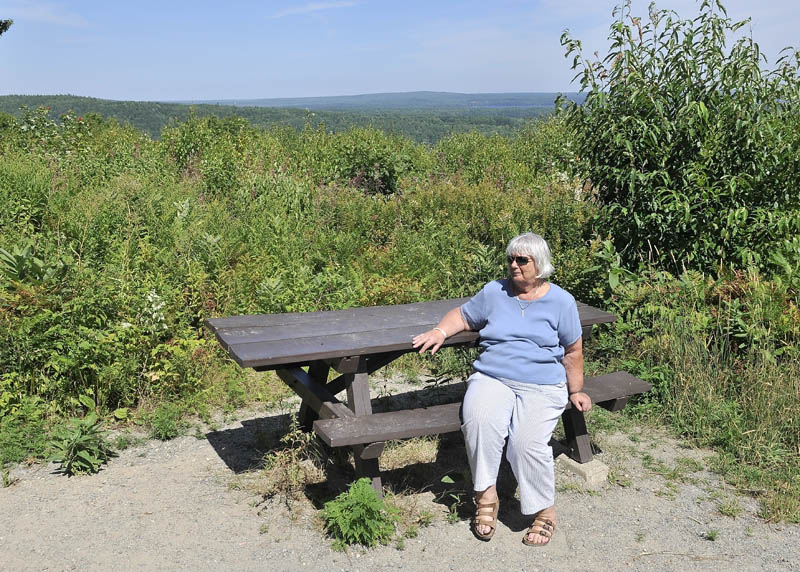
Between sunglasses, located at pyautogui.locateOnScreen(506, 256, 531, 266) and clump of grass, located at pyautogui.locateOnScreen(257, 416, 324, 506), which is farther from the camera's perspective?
clump of grass, located at pyautogui.locateOnScreen(257, 416, 324, 506)

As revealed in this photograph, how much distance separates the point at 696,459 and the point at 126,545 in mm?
3133

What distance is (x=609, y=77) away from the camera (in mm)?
6141

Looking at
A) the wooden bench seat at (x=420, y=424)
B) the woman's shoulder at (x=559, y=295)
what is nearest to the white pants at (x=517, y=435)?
the wooden bench seat at (x=420, y=424)

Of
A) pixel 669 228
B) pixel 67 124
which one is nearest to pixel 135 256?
pixel 669 228

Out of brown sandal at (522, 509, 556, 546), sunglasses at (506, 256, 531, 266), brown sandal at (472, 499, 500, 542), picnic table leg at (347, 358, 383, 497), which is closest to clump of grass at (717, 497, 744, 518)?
brown sandal at (522, 509, 556, 546)

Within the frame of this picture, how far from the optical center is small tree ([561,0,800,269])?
569 cm

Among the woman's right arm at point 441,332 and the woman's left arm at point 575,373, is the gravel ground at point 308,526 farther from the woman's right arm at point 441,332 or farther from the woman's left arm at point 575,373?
the woman's right arm at point 441,332

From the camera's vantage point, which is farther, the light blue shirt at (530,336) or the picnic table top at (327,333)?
the light blue shirt at (530,336)

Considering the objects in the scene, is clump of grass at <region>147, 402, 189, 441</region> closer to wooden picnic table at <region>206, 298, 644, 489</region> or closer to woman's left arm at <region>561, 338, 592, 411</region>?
wooden picnic table at <region>206, 298, 644, 489</region>

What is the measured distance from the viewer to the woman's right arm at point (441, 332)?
3811 millimetres

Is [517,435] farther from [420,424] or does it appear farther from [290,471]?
[290,471]

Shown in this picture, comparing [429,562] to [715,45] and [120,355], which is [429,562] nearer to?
[120,355]

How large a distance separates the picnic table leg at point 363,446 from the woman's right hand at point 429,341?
0.90 ft

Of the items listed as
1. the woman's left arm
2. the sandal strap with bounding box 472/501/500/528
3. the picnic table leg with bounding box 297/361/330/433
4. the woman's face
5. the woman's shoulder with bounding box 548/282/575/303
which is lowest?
the sandal strap with bounding box 472/501/500/528
